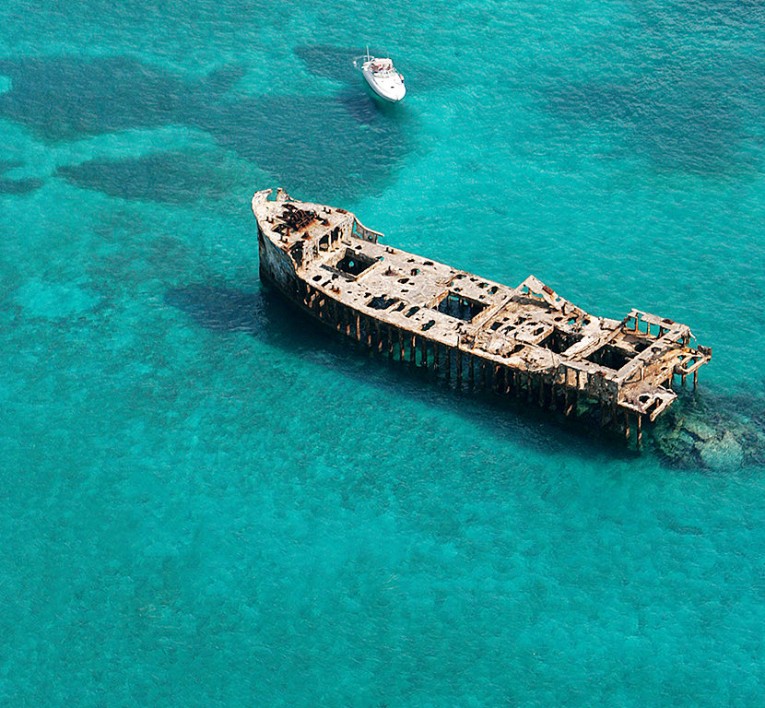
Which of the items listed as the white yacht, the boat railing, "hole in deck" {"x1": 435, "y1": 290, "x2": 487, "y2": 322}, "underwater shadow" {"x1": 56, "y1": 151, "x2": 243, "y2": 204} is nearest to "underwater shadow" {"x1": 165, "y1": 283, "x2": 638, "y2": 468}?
"hole in deck" {"x1": 435, "y1": 290, "x2": 487, "y2": 322}

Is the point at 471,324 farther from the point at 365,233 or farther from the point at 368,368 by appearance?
the point at 365,233

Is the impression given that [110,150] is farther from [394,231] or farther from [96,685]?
[96,685]

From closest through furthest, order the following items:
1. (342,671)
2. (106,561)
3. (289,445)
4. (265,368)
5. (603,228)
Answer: (342,671), (106,561), (289,445), (265,368), (603,228)

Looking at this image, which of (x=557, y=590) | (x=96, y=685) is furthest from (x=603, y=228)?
(x=96, y=685)

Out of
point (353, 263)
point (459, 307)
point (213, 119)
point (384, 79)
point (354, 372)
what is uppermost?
point (384, 79)

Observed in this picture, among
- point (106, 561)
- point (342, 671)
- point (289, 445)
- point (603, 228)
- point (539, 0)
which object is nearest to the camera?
point (342, 671)

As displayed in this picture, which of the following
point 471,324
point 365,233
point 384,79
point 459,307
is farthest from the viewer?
point 384,79

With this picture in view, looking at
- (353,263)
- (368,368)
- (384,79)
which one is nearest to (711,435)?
(368,368)

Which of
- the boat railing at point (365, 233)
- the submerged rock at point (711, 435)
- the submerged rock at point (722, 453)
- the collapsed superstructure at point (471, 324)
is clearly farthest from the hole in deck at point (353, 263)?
the submerged rock at point (722, 453)
